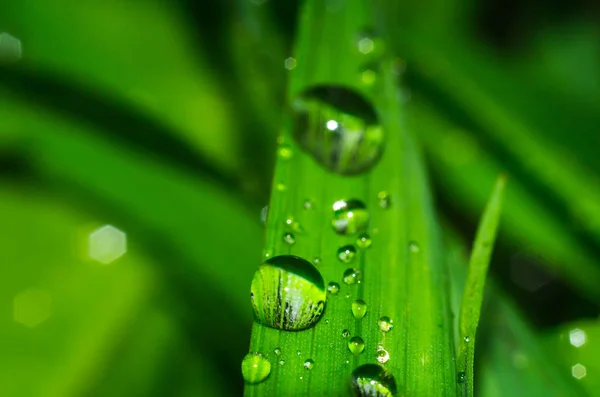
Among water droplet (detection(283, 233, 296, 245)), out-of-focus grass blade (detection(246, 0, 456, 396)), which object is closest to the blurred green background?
out-of-focus grass blade (detection(246, 0, 456, 396))

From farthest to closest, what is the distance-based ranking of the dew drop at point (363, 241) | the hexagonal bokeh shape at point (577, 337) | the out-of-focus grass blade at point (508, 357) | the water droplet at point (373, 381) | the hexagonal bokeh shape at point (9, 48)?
1. the hexagonal bokeh shape at point (9, 48)
2. the hexagonal bokeh shape at point (577, 337)
3. the out-of-focus grass blade at point (508, 357)
4. the dew drop at point (363, 241)
5. the water droplet at point (373, 381)

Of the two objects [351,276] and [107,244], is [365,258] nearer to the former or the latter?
[351,276]

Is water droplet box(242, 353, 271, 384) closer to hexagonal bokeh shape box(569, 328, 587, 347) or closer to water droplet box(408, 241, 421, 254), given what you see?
water droplet box(408, 241, 421, 254)

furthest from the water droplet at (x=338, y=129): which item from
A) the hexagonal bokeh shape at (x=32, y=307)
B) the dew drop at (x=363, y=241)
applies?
the hexagonal bokeh shape at (x=32, y=307)

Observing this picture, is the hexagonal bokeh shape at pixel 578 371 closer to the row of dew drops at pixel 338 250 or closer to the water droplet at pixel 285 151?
the row of dew drops at pixel 338 250

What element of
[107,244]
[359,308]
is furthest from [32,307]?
[359,308]

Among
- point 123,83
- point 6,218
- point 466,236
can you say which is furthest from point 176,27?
point 466,236
